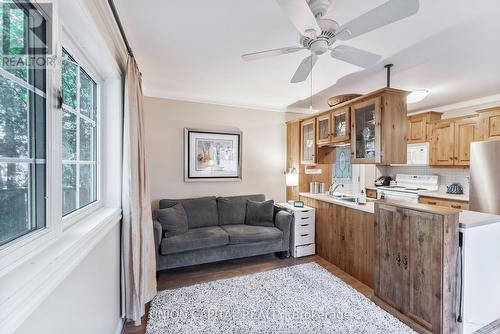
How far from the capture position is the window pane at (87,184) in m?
1.60

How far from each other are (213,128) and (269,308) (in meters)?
2.67

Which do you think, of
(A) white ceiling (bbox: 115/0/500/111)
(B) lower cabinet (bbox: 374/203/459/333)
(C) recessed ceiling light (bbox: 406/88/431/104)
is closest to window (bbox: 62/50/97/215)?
(A) white ceiling (bbox: 115/0/500/111)

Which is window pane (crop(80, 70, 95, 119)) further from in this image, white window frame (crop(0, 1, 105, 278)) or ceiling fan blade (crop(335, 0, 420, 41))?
ceiling fan blade (crop(335, 0, 420, 41))

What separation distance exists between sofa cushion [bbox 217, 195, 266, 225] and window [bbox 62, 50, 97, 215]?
6.40ft

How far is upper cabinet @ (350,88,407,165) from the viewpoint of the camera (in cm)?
252

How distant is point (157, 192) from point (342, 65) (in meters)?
3.00

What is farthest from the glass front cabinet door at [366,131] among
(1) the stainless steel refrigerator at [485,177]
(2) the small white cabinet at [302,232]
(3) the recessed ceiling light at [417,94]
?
(1) the stainless steel refrigerator at [485,177]

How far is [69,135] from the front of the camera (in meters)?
1.39

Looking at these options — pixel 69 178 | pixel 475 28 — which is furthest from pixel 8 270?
pixel 475 28

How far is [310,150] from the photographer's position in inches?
149

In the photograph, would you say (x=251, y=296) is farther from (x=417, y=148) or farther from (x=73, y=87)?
(x=417, y=148)

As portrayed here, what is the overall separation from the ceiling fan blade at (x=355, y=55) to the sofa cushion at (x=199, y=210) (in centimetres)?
259

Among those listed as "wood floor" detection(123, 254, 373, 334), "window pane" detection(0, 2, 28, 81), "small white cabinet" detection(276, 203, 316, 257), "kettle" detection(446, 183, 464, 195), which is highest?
"window pane" detection(0, 2, 28, 81)

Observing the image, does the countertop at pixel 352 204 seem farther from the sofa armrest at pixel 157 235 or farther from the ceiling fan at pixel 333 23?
the sofa armrest at pixel 157 235
